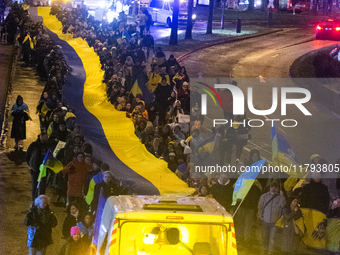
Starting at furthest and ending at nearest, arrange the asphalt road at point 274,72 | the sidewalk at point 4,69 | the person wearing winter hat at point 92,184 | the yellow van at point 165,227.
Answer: the sidewalk at point 4,69 < the asphalt road at point 274,72 < the person wearing winter hat at point 92,184 < the yellow van at point 165,227

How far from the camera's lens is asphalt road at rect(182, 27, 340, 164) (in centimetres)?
1850

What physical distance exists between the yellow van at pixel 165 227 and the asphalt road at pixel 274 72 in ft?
28.9

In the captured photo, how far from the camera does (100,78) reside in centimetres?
1995

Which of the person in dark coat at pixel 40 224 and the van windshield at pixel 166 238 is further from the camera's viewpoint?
the person in dark coat at pixel 40 224

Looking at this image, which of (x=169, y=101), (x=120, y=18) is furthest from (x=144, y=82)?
(x=120, y=18)

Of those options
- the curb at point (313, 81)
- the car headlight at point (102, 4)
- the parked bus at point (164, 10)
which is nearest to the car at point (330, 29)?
the curb at point (313, 81)

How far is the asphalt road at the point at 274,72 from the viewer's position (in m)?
18.5

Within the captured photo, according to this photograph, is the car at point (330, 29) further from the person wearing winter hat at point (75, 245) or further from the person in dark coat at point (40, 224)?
the person wearing winter hat at point (75, 245)

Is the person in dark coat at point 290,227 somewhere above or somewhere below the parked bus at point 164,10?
below

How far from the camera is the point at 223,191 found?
1101 cm

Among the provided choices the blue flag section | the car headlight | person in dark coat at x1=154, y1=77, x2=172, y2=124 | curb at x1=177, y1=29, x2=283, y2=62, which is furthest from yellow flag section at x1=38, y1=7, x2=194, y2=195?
the car headlight

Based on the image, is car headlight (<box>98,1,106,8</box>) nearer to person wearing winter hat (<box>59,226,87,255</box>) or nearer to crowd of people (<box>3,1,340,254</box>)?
crowd of people (<box>3,1,340,254</box>)

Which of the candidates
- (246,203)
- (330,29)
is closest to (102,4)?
(330,29)

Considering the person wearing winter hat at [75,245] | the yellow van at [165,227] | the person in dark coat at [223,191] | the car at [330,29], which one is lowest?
the person wearing winter hat at [75,245]
